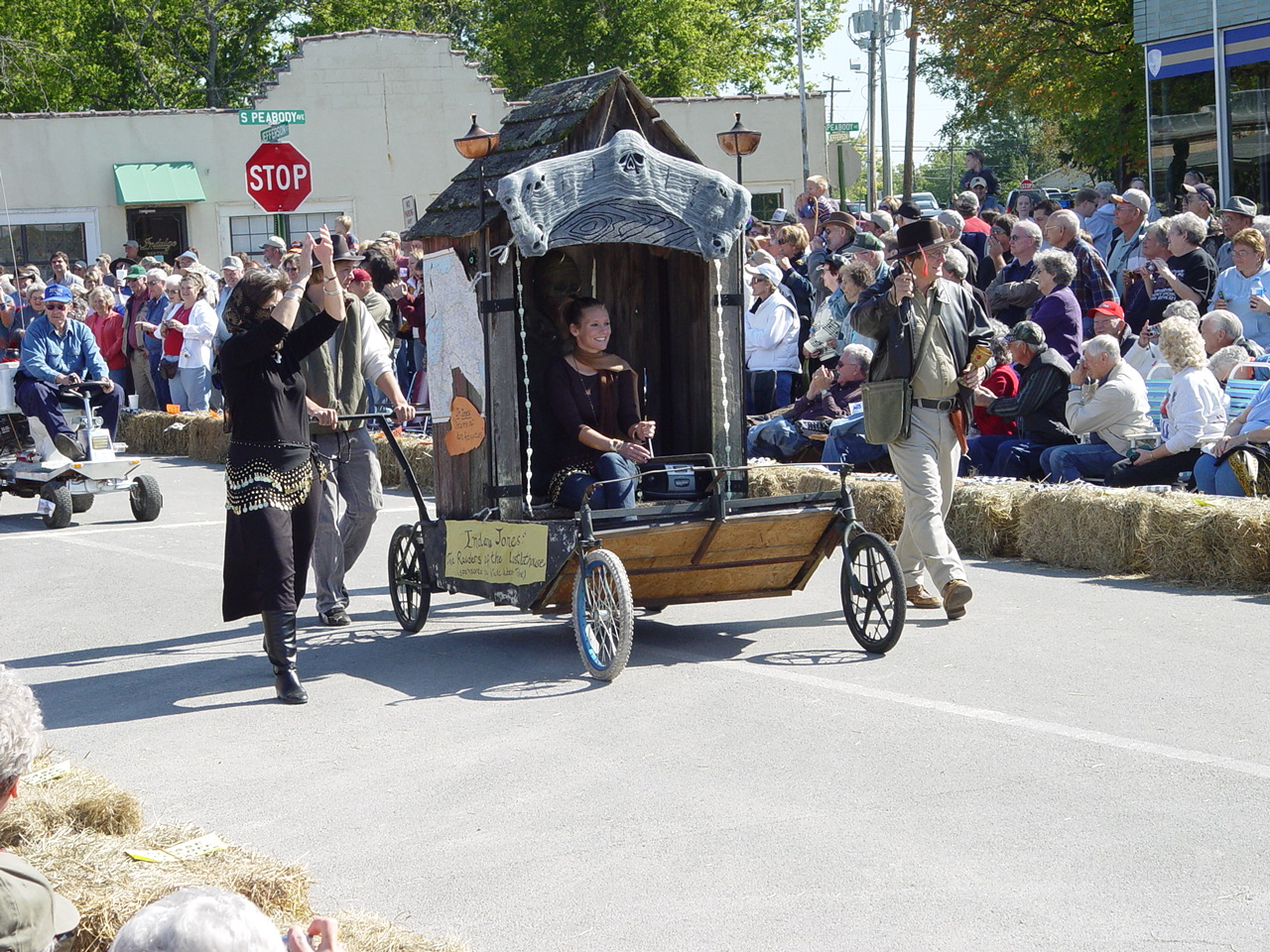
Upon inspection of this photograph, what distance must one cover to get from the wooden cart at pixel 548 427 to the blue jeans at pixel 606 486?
201 mm

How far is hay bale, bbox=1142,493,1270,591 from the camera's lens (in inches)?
363

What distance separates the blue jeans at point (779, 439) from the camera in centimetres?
1359

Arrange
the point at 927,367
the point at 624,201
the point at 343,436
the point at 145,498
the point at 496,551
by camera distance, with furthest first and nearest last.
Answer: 1. the point at 145,498
2. the point at 343,436
3. the point at 927,367
4. the point at 624,201
5. the point at 496,551

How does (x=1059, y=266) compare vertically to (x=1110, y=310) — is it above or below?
above

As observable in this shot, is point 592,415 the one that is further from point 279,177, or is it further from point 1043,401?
point 279,177

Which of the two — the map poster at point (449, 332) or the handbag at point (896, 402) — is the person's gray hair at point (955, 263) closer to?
the handbag at point (896, 402)

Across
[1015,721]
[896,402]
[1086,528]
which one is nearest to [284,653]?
[1015,721]

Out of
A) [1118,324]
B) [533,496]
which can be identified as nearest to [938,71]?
[1118,324]

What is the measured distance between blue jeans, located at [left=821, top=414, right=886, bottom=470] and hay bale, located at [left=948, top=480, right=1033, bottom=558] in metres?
1.64

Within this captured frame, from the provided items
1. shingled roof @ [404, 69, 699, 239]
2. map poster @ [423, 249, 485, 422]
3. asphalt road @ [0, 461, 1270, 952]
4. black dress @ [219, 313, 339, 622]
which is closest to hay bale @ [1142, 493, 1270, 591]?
asphalt road @ [0, 461, 1270, 952]

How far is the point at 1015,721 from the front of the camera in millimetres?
6668

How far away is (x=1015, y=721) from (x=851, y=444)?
6.37 meters

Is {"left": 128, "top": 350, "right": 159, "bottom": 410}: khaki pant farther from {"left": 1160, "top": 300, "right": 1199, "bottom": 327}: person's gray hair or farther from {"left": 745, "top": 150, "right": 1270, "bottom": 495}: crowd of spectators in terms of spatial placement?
{"left": 1160, "top": 300, "right": 1199, "bottom": 327}: person's gray hair

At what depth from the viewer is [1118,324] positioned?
12.1 metres
